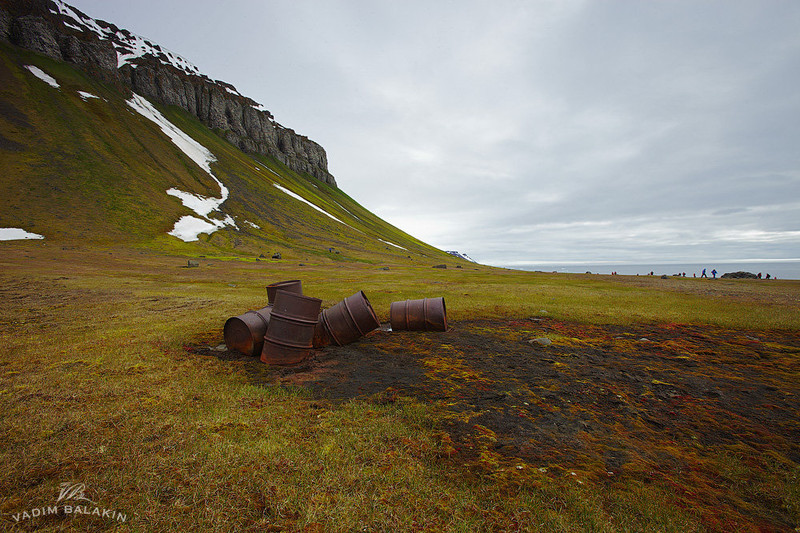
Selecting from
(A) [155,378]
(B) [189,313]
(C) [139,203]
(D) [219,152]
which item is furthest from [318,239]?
(A) [155,378]

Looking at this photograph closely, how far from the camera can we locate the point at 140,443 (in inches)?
162

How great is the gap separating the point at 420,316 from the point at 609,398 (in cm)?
580

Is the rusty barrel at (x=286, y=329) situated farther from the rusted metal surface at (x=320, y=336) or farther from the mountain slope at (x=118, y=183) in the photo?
the mountain slope at (x=118, y=183)

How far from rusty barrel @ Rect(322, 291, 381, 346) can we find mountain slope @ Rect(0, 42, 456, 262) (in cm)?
4701

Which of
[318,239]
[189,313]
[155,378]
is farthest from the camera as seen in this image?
[318,239]

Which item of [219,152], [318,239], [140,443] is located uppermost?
[219,152]

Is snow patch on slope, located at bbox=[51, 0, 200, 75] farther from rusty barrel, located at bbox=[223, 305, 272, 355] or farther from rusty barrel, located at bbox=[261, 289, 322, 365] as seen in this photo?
rusty barrel, located at bbox=[261, 289, 322, 365]

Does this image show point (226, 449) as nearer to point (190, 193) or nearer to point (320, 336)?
point (320, 336)

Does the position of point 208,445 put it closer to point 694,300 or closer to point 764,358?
point 764,358

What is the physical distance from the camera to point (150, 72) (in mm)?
116875

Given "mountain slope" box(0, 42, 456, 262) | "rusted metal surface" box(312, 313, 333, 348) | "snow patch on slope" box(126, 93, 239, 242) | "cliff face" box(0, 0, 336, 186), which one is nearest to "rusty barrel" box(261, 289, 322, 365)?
"rusted metal surface" box(312, 313, 333, 348)

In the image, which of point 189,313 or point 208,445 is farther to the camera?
point 189,313

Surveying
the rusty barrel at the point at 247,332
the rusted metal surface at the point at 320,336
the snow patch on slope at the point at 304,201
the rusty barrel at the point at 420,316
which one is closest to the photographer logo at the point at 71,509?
the rusty barrel at the point at 247,332

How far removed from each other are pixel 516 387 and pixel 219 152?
123m
